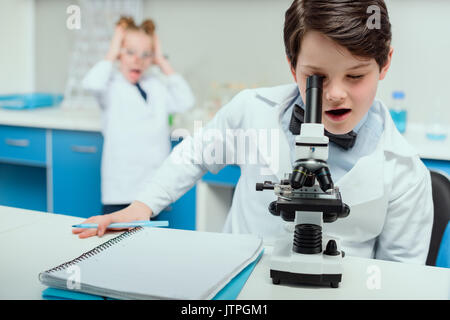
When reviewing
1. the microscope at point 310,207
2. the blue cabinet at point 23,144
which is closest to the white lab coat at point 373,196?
the microscope at point 310,207

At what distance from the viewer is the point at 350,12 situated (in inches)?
34.5

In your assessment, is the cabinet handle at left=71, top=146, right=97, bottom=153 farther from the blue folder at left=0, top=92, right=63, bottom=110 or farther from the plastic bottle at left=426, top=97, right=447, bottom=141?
the plastic bottle at left=426, top=97, right=447, bottom=141

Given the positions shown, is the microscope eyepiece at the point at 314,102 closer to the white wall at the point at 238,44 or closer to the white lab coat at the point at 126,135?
the white lab coat at the point at 126,135

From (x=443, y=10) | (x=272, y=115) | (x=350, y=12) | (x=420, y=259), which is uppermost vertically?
(x=443, y=10)

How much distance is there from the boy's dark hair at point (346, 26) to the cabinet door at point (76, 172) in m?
1.59

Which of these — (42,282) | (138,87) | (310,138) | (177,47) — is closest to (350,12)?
(310,138)

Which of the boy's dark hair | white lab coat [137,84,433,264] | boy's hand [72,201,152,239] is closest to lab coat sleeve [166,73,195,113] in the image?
white lab coat [137,84,433,264]

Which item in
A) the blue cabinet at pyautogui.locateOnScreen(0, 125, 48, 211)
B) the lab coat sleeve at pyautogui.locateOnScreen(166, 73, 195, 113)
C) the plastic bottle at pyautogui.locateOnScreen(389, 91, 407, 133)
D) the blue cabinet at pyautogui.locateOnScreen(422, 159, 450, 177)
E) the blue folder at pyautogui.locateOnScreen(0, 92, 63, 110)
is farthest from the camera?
the blue cabinet at pyautogui.locateOnScreen(0, 125, 48, 211)

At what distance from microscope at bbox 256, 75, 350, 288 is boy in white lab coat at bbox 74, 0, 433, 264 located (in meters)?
0.15

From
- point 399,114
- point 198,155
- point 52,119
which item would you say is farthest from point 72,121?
point 399,114

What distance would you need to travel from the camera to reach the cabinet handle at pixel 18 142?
8.04ft

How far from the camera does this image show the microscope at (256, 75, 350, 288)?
2.25ft

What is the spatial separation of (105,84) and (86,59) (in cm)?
70
